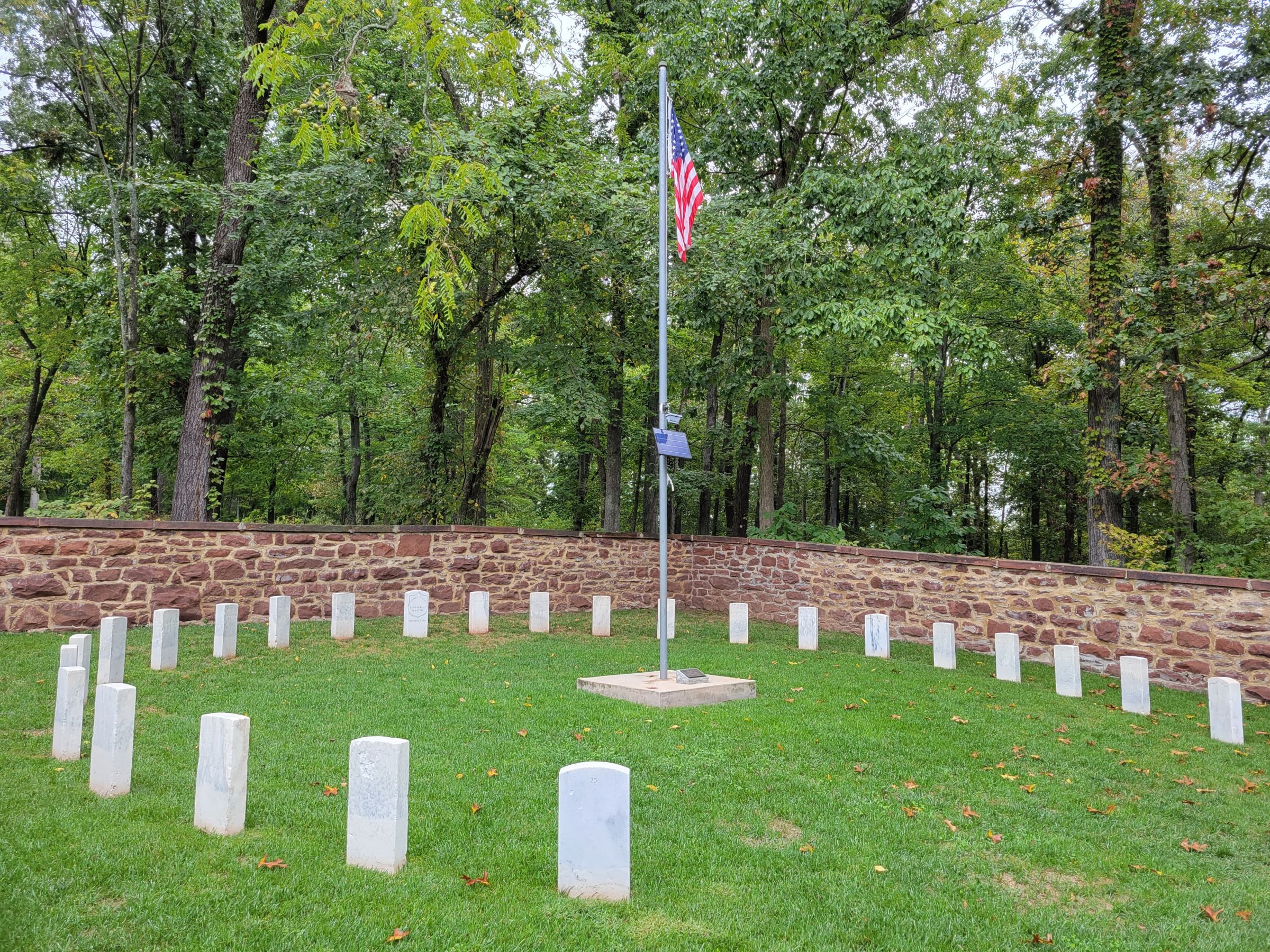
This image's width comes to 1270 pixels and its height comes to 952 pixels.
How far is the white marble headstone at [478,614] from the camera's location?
11453 mm

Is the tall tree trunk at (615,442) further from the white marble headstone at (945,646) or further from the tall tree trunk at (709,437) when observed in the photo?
the white marble headstone at (945,646)

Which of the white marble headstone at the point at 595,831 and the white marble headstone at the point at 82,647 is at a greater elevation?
the white marble headstone at the point at 82,647

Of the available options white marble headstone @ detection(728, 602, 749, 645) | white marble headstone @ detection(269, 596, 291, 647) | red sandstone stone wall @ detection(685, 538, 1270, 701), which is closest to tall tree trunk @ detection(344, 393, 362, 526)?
red sandstone stone wall @ detection(685, 538, 1270, 701)

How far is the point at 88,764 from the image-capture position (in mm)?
4867

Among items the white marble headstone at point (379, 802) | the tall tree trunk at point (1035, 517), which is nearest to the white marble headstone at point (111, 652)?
the white marble headstone at point (379, 802)

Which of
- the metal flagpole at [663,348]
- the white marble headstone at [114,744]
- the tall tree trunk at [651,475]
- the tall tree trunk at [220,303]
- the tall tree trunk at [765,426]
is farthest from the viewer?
the tall tree trunk at [651,475]

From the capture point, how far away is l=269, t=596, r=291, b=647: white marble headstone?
9.48 meters

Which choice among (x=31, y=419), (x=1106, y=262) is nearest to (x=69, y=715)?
(x=1106, y=262)

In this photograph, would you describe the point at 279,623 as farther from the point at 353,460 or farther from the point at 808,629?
the point at 353,460

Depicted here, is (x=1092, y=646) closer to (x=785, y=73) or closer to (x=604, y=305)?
(x=604, y=305)

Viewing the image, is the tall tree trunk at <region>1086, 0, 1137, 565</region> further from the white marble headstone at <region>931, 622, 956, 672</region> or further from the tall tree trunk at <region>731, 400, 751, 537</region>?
the tall tree trunk at <region>731, 400, 751, 537</region>

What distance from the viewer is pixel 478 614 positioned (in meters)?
11.5

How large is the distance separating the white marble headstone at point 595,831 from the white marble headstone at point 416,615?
7.83 m

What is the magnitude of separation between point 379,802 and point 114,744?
179 centimetres
